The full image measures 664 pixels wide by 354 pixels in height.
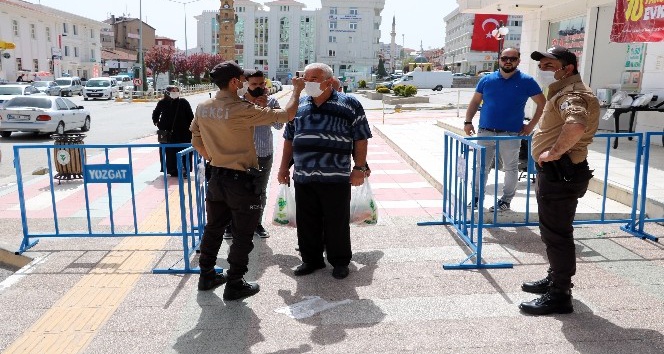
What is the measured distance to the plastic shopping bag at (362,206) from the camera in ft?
17.7

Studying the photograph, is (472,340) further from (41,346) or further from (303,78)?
(41,346)

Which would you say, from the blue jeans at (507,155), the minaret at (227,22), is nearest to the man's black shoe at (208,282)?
the blue jeans at (507,155)

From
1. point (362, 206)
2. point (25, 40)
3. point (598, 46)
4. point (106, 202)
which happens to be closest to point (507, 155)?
point (362, 206)

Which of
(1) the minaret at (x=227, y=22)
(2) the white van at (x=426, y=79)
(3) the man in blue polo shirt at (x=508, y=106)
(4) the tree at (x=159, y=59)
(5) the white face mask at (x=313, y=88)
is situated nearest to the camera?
(5) the white face mask at (x=313, y=88)

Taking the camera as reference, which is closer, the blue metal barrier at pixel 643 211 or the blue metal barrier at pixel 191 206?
the blue metal barrier at pixel 191 206

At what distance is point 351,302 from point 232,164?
1375 mm

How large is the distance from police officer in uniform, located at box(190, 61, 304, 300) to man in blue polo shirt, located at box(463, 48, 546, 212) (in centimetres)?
266

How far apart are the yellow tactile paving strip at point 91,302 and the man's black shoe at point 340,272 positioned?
167 centimetres

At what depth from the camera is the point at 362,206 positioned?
5383 millimetres

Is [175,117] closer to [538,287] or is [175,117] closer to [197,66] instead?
[538,287]

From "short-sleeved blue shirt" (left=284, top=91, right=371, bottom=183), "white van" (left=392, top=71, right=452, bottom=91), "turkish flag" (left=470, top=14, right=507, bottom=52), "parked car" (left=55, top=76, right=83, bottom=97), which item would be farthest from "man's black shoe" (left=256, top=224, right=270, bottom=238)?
"white van" (left=392, top=71, right=452, bottom=91)

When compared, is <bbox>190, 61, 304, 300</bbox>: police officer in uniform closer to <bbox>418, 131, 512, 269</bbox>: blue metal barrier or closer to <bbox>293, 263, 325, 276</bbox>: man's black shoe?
<bbox>293, 263, 325, 276</bbox>: man's black shoe

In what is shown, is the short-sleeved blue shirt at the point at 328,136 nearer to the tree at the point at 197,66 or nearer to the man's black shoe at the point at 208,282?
the man's black shoe at the point at 208,282

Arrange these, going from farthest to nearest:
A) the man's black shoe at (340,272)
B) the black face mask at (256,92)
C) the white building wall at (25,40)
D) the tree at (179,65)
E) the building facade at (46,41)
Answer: the tree at (179,65) < the building facade at (46,41) < the white building wall at (25,40) < the black face mask at (256,92) < the man's black shoe at (340,272)
